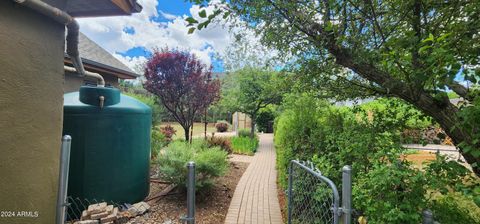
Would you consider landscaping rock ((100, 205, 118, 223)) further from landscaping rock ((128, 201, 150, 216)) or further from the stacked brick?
landscaping rock ((128, 201, 150, 216))

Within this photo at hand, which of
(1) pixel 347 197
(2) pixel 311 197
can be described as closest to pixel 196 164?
(2) pixel 311 197

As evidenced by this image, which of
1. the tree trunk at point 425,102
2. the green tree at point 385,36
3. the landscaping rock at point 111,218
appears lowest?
the landscaping rock at point 111,218

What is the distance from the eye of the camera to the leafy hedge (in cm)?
188

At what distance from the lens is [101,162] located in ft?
13.2

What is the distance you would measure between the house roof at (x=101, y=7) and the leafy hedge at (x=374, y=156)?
3.22 m

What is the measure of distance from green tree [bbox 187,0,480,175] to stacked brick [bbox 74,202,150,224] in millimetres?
3051

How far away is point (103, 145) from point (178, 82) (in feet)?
17.5

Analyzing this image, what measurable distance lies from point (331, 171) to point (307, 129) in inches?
58.5

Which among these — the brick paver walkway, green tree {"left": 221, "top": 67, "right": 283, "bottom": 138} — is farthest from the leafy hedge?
green tree {"left": 221, "top": 67, "right": 283, "bottom": 138}

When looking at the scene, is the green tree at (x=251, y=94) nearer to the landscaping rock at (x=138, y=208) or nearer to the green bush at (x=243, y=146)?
the green bush at (x=243, y=146)

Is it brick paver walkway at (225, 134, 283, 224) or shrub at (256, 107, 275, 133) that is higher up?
shrub at (256, 107, 275, 133)

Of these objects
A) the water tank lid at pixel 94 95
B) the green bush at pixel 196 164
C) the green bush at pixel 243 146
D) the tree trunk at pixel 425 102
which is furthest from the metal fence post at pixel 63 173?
the green bush at pixel 243 146

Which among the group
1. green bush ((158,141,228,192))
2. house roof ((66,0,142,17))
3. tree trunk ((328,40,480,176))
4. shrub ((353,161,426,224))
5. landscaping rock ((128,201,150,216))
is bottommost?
landscaping rock ((128,201,150,216))

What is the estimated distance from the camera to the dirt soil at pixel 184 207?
4.02m
